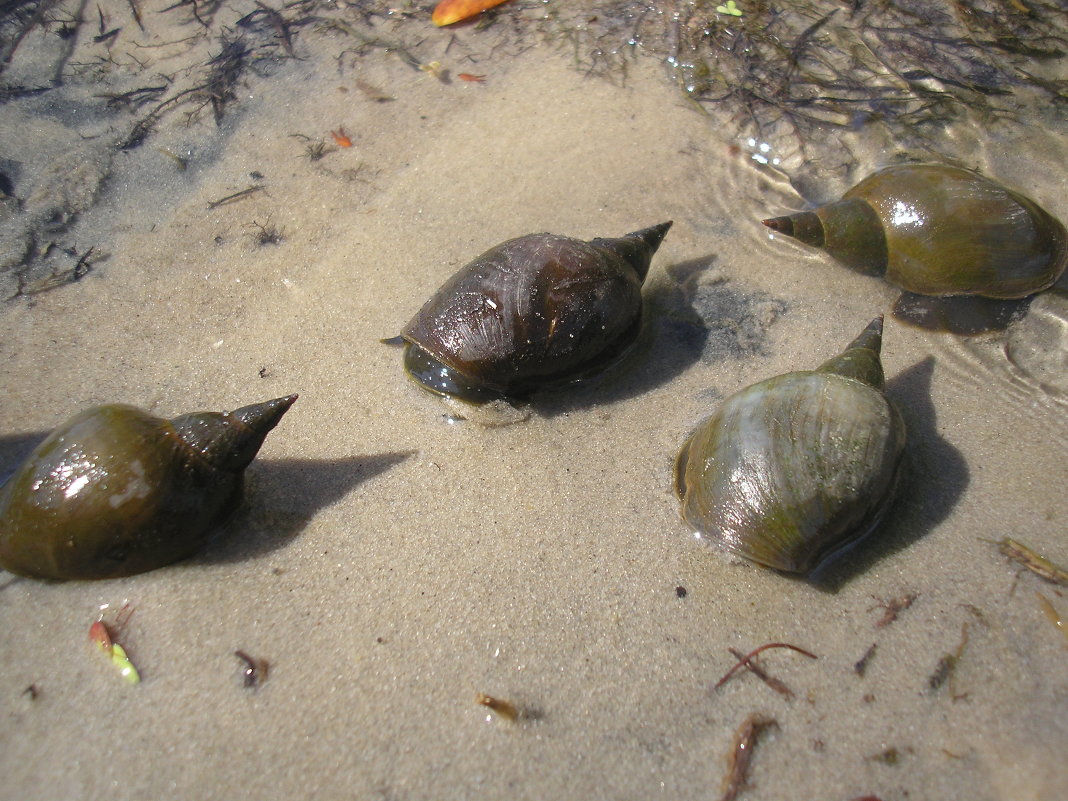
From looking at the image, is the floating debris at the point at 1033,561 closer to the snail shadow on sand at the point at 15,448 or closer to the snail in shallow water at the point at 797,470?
the snail in shallow water at the point at 797,470

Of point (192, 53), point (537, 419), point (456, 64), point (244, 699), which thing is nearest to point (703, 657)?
point (537, 419)

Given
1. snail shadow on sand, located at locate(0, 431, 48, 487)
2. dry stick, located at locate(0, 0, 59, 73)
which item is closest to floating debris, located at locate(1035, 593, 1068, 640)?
snail shadow on sand, located at locate(0, 431, 48, 487)

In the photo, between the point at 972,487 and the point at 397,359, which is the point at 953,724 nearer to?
the point at 972,487

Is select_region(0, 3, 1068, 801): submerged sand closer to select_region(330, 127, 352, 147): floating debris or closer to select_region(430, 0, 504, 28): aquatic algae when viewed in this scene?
select_region(330, 127, 352, 147): floating debris

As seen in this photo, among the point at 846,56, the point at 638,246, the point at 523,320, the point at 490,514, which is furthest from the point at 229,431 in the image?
the point at 846,56

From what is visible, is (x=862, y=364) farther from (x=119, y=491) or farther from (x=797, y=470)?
(x=119, y=491)

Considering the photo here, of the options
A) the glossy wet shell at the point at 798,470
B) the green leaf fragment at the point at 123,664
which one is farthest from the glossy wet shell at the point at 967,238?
the green leaf fragment at the point at 123,664

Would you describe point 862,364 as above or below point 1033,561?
above
